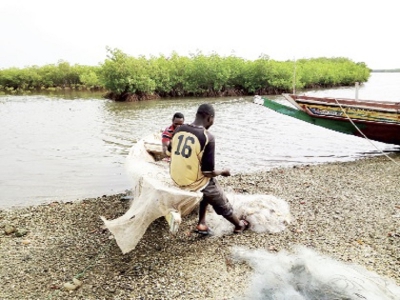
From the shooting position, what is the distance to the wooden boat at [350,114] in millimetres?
10359

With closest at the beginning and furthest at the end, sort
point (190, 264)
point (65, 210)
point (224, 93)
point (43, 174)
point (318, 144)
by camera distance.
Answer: point (190, 264)
point (65, 210)
point (43, 174)
point (318, 144)
point (224, 93)

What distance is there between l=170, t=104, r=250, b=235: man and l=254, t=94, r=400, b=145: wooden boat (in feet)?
18.8

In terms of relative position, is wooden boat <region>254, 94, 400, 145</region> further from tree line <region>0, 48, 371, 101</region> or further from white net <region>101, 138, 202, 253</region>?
tree line <region>0, 48, 371, 101</region>

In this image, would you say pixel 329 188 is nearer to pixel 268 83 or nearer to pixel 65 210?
pixel 65 210

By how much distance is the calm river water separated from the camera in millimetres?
9289

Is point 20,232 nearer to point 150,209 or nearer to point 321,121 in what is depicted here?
point 150,209

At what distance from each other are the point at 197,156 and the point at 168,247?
4.66ft

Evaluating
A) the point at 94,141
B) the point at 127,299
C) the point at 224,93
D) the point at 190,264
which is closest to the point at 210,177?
the point at 190,264

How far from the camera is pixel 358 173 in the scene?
29.0ft

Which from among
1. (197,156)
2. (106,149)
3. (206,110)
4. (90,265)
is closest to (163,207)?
(197,156)

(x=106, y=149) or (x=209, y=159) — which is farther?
(x=106, y=149)

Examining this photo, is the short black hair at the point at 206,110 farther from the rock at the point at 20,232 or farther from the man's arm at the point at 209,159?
the rock at the point at 20,232

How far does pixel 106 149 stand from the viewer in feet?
43.9

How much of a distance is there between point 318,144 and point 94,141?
30.4 ft
